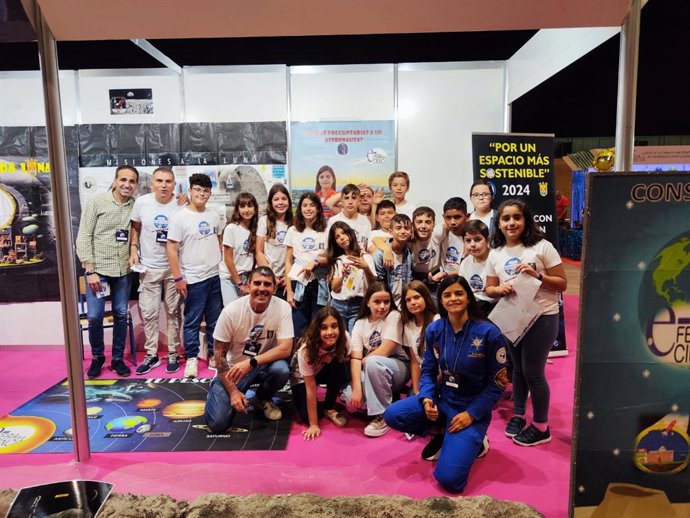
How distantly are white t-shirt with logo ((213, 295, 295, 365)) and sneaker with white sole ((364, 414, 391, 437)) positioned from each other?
73 cm

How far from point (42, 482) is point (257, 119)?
401cm

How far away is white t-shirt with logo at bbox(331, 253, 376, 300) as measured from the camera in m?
3.35

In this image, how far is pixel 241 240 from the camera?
12.7ft

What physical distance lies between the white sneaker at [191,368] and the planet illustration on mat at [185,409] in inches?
19.2

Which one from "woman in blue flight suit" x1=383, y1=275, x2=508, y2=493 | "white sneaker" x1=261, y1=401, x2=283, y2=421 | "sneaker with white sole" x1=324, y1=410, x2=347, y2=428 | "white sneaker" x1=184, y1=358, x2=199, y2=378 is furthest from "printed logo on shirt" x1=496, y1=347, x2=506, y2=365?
"white sneaker" x1=184, y1=358, x2=199, y2=378

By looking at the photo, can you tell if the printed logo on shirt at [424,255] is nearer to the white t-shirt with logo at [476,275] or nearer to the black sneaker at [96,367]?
the white t-shirt with logo at [476,275]

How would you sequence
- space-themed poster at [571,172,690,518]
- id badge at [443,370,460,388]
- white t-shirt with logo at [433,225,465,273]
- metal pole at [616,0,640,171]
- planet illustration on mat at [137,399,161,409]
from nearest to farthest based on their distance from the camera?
1. space-themed poster at [571,172,690,518]
2. metal pole at [616,0,640,171]
3. id badge at [443,370,460,388]
4. planet illustration on mat at [137,399,161,409]
5. white t-shirt with logo at [433,225,465,273]

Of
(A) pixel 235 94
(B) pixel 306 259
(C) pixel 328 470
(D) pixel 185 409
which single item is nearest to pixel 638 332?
(C) pixel 328 470

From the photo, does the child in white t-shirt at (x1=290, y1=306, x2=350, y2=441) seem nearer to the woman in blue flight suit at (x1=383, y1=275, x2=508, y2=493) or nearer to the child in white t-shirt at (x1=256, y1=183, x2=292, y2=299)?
the woman in blue flight suit at (x1=383, y1=275, x2=508, y2=493)

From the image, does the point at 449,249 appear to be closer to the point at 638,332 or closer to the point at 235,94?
the point at 638,332

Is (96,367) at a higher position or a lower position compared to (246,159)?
lower

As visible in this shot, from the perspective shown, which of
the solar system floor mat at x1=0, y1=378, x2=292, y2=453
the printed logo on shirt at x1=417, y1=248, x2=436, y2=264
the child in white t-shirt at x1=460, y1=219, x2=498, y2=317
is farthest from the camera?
the printed logo on shirt at x1=417, y1=248, x2=436, y2=264

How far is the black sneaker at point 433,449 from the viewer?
251cm

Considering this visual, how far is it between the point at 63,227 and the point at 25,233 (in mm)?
2152
